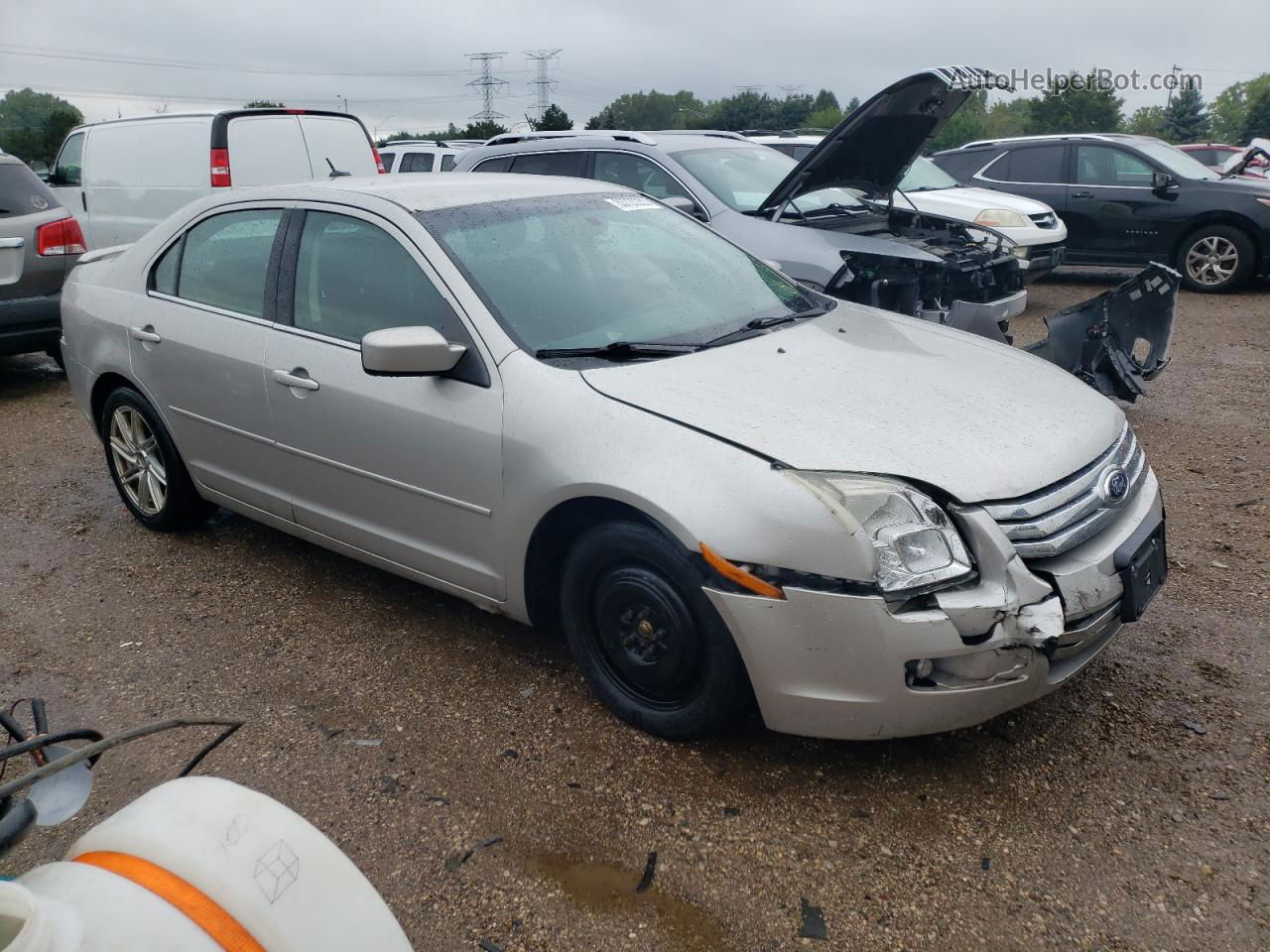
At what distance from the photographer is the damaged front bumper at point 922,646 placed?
257 cm

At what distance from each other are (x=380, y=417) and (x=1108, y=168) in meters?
10.2

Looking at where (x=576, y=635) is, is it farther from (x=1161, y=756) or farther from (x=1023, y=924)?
(x=1161, y=756)

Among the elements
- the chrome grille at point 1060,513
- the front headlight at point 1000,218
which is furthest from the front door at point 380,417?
the front headlight at point 1000,218

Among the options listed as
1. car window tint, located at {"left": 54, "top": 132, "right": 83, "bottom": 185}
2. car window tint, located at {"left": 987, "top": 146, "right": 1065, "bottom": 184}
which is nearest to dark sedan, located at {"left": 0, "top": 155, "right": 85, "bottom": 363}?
car window tint, located at {"left": 54, "top": 132, "right": 83, "bottom": 185}

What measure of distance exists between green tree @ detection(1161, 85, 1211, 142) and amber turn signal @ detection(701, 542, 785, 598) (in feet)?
261

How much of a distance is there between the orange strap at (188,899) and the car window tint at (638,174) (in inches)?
250

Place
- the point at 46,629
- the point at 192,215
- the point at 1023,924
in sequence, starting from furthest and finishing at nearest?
the point at 192,215, the point at 46,629, the point at 1023,924

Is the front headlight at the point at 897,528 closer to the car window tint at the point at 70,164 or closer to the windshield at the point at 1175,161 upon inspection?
the windshield at the point at 1175,161

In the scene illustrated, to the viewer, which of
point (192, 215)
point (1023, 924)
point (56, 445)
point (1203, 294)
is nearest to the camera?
point (1023, 924)

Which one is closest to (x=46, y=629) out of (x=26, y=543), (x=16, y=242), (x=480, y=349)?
(x=26, y=543)

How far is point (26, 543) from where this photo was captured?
490cm

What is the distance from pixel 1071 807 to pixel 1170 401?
4.85 meters

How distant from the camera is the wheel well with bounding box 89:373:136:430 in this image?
15.5 ft

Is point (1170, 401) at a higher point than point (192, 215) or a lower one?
lower
